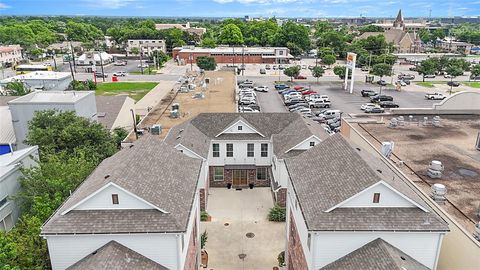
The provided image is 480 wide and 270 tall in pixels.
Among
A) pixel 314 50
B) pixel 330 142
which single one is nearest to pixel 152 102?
pixel 330 142

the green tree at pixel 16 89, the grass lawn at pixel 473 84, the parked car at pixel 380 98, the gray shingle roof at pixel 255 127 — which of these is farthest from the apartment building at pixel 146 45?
the gray shingle roof at pixel 255 127

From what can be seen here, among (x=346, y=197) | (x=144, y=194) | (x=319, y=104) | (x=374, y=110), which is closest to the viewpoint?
(x=346, y=197)

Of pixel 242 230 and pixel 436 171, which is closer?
pixel 436 171

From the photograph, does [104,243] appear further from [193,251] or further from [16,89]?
[16,89]

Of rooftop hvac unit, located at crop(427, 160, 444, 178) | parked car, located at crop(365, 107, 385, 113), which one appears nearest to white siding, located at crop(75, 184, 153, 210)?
rooftop hvac unit, located at crop(427, 160, 444, 178)

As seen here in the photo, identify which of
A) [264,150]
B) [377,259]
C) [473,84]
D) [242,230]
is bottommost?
[242,230]

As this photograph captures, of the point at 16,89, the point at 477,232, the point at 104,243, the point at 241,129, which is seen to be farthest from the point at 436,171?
the point at 16,89

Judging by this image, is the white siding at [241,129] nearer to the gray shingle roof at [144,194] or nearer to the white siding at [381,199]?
the gray shingle roof at [144,194]

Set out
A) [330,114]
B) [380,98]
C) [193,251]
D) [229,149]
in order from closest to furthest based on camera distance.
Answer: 1. [193,251]
2. [229,149]
3. [330,114]
4. [380,98]
